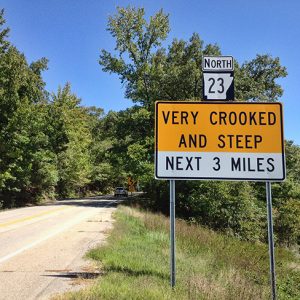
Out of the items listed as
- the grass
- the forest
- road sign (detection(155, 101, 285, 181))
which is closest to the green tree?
the forest

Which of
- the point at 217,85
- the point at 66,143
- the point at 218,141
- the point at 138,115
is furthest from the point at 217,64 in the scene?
the point at 66,143

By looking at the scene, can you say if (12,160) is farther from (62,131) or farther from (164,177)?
(164,177)

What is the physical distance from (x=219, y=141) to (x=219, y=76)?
1091 millimetres

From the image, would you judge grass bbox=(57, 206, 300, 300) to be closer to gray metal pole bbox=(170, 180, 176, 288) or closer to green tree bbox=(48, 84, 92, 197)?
gray metal pole bbox=(170, 180, 176, 288)

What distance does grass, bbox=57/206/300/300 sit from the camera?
21.5 ft

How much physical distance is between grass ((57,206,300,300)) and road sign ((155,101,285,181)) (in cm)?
184

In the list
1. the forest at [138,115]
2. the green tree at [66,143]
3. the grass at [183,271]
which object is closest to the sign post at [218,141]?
the grass at [183,271]

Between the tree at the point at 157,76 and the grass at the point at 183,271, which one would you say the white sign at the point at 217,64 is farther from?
the tree at the point at 157,76

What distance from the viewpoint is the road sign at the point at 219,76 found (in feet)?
23.7

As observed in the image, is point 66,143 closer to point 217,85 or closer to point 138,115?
point 138,115

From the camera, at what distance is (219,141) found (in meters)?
7.23

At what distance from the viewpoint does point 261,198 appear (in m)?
35.0

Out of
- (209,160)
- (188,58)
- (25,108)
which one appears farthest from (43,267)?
(188,58)

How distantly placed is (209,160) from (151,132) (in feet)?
106
